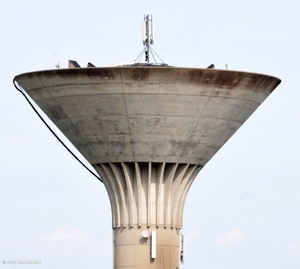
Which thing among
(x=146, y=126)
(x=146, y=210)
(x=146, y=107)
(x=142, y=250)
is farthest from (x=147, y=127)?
(x=142, y=250)

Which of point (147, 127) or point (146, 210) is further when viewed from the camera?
point (146, 210)

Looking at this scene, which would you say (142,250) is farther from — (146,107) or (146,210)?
(146,107)

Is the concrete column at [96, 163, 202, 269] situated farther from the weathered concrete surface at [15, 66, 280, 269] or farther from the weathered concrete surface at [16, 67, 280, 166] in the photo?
the weathered concrete surface at [16, 67, 280, 166]

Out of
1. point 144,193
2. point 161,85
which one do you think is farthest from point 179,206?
point 161,85

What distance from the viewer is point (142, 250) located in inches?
2356

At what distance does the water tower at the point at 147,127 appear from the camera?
58.3 metres

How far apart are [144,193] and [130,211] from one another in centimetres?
105

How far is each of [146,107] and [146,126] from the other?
3.11 feet

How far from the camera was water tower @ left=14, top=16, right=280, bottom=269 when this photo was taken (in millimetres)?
58344

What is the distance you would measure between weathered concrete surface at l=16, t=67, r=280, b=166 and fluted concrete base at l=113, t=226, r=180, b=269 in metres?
3.33

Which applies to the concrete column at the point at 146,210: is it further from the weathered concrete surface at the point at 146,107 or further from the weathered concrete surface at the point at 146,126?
the weathered concrete surface at the point at 146,107

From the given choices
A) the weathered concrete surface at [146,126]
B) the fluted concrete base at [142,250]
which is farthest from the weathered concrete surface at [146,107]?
the fluted concrete base at [142,250]

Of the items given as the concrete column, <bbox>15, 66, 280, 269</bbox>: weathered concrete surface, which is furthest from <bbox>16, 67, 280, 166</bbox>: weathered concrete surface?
the concrete column

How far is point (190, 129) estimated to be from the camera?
59.7 meters
